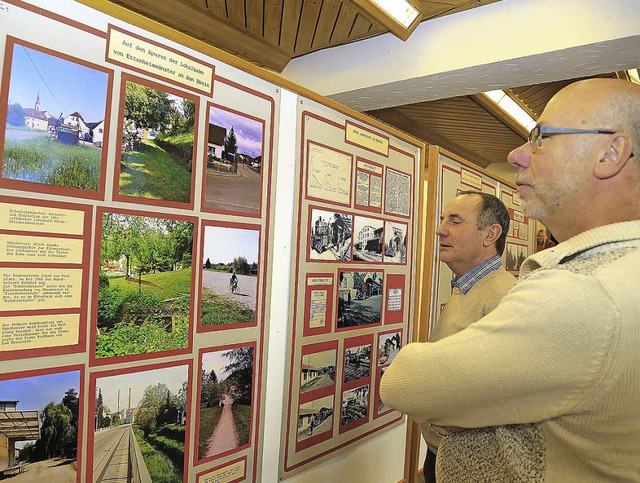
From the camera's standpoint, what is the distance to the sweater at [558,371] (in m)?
0.79

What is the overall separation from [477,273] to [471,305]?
217 mm

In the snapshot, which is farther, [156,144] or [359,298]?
[359,298]

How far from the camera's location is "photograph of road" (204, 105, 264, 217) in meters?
1.50

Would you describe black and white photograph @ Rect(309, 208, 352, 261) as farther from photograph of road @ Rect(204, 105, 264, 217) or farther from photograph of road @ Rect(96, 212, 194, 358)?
photograph of road @ Rect(96, 212, 194, 358)

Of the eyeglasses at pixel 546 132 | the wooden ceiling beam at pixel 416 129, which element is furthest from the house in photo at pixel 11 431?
the wooden ceiling beam at pixel 416 129

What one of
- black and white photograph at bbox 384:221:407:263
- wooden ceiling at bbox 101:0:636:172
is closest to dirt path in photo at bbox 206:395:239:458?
black and white photograph at bbox 384:221:407:263

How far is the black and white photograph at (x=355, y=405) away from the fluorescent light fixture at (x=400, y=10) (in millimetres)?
2048

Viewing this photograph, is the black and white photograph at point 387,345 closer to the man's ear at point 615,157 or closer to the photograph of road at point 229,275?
the photograph of road at point 229,275

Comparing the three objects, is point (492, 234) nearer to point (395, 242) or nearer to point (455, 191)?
point (395, 242)

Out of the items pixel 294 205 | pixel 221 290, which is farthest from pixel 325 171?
pixel 221 290

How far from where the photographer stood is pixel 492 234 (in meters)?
2.24

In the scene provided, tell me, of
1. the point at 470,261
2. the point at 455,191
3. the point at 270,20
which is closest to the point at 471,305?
the point at 470,261

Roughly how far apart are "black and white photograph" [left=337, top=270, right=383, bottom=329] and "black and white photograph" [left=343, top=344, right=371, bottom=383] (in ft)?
0.40

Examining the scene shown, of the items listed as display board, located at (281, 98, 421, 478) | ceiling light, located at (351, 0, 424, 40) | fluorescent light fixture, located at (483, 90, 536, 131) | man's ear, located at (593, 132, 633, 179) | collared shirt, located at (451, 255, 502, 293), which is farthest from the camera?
fluorescent light fixture, located at (483, 90, 536, 131)
